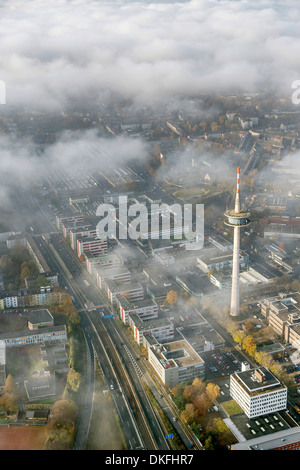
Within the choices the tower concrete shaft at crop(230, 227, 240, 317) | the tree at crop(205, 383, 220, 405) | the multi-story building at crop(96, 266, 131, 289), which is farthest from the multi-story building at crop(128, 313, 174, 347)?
the multi-story building at crop(96, 266, 131, 289)

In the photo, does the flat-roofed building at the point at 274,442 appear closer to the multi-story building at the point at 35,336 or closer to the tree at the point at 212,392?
the tree at the point at 212,392

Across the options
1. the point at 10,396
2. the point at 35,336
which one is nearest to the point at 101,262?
the point at 35,336

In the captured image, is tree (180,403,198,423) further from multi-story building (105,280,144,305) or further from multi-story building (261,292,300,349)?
multi-story building (105,280,144,305)

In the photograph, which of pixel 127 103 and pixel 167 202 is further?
pixel 127 103
